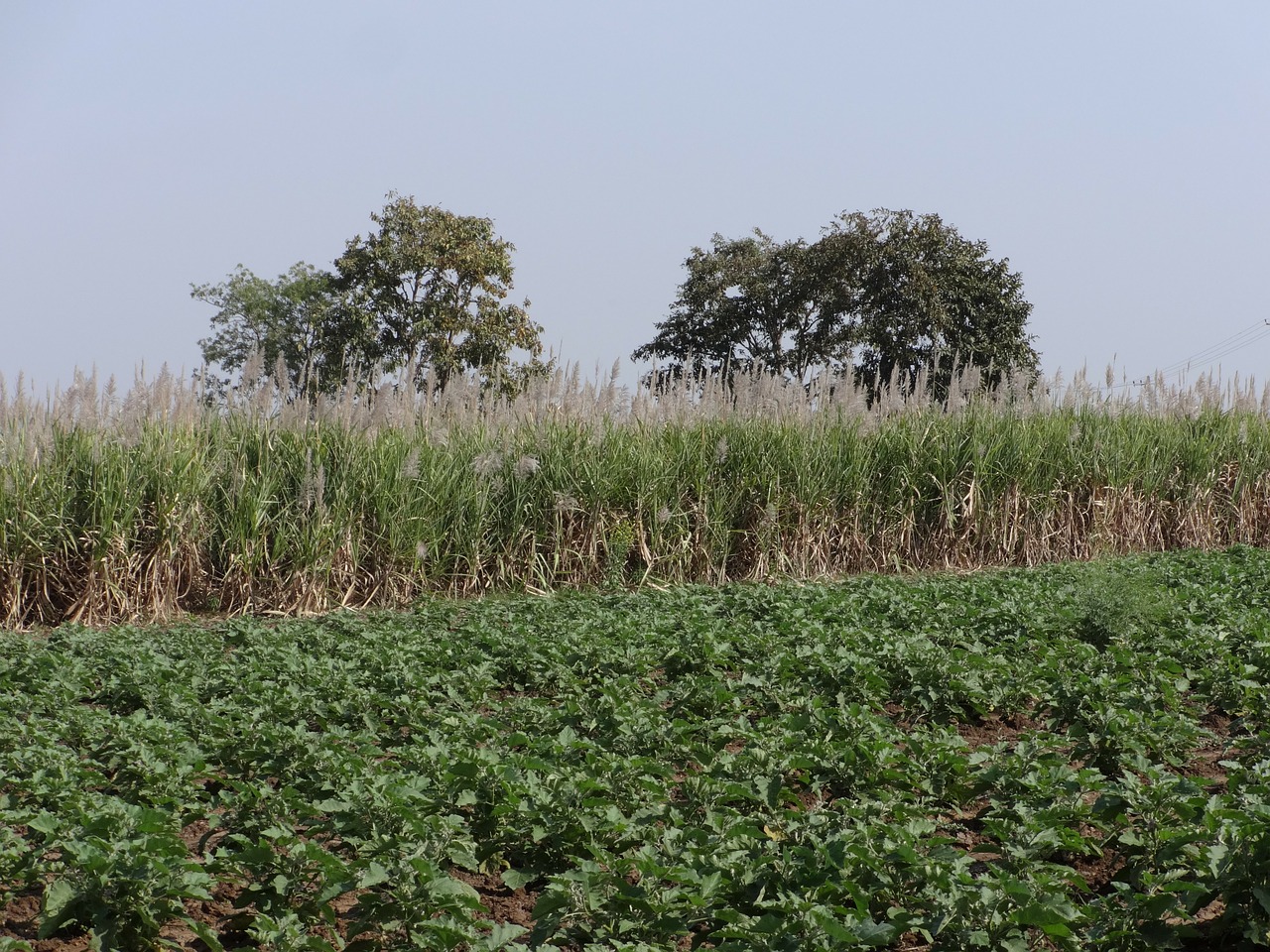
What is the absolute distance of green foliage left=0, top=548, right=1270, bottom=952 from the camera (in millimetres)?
3098

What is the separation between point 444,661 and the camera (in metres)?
6.30

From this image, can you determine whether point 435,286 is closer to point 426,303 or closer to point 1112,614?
point 426,303

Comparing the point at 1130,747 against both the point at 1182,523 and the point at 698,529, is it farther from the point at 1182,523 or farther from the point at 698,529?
the point at 1182,523

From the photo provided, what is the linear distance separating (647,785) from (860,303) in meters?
26.7

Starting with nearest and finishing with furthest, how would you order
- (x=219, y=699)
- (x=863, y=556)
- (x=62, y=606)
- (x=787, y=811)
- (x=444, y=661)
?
(x=787, y=811)
(x=219, y=699)
(x=444, y=661)
(x=62, y=606)
(x=863, y=556)

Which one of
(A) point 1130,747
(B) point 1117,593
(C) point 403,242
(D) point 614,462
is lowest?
(A) point 1130,747

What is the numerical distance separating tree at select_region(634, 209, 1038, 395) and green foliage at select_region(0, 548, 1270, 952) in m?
20.9

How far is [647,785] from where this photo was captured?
155 inches

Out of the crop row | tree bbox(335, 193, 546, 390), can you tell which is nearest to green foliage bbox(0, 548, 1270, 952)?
the crop row

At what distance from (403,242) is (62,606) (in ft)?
62.6

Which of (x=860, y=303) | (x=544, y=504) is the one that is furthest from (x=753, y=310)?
(x=544, y=504)

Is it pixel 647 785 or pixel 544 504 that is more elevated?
pixel 544 504

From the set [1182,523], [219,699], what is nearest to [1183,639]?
[219,699]

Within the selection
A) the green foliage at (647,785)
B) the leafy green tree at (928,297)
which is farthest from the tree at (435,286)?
the green foliage at (647,785)
